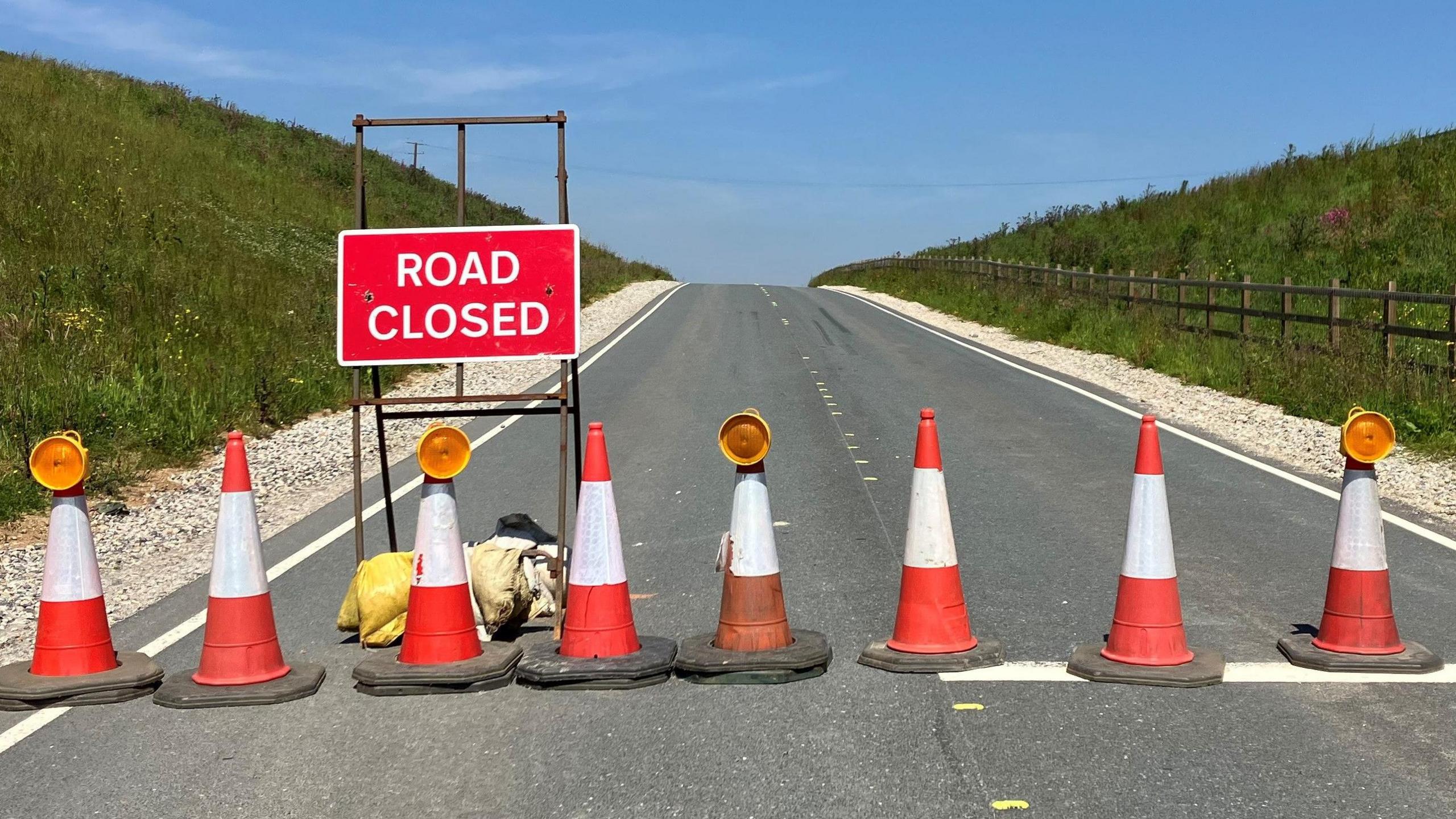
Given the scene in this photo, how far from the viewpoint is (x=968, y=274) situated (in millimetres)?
42656

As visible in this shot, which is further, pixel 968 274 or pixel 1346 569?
pixel 968 274

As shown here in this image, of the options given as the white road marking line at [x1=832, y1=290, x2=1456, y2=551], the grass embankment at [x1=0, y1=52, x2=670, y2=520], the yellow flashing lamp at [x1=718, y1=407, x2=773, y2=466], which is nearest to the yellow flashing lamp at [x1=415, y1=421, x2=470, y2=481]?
the yellow flashing lamp at [x1=718, y1=407, x2=773, y2=466]

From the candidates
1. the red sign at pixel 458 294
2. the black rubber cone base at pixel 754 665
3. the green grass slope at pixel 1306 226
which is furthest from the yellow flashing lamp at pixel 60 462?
the green grass slope at pixel 1306 226

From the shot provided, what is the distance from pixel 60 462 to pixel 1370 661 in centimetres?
539

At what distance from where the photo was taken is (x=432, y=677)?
5496 mm

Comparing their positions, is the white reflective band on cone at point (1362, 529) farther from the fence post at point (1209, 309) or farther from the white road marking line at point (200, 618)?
the fence post at point (1209, 309)

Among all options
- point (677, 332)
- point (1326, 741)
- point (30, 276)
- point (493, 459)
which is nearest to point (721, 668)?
point (1326, 741)

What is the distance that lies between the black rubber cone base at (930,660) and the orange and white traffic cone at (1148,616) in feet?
1.09

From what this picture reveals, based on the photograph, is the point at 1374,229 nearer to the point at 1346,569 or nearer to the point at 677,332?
the point at 677,332

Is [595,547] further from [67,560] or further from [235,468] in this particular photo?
[67,560]

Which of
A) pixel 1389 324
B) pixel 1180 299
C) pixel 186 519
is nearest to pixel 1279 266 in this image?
pixel 1180 299

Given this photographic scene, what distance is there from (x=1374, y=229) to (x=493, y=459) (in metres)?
26.0

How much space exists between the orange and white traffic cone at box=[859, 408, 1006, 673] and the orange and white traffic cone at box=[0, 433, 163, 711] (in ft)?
10.1

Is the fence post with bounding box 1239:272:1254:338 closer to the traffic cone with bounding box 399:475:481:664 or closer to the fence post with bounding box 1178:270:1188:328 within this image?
the fence post with bounding box 1178:270:1188:328
